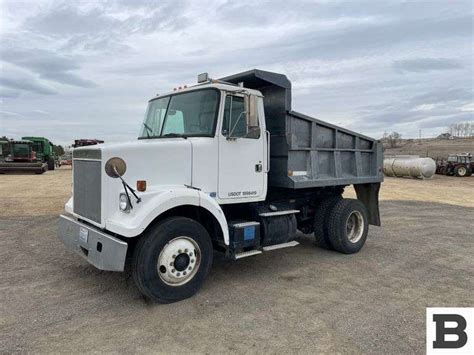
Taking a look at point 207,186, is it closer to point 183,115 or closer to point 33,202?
point 183,115

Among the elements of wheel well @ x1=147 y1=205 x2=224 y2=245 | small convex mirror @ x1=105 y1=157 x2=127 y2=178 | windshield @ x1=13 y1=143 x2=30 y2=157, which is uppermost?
windshield @ x1=13 y1=143 x2=30 y2=157

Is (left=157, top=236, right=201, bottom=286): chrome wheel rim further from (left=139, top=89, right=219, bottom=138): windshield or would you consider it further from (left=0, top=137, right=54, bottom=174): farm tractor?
(left=0, top=137, right=54, bottom=174): farm tractor

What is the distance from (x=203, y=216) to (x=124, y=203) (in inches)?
45.7

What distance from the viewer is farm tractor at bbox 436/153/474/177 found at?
31859 millimetres

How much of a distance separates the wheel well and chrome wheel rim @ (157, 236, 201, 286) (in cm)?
40

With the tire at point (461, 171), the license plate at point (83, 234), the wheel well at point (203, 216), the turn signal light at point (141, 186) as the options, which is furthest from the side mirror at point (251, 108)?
the tire at point (461, 171)

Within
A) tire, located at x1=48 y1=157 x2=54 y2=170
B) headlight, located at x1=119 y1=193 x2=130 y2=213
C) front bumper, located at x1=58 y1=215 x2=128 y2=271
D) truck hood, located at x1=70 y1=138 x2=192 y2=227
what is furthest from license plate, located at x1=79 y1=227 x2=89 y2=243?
tire, located at x1=48 y1=157 x2=54 y2=170

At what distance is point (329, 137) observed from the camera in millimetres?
7242

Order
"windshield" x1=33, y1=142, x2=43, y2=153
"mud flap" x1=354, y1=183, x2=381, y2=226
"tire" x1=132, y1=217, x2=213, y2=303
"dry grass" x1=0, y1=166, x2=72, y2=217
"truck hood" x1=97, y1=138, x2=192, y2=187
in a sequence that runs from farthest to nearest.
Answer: "windshield" x1=33, y1=142, x2=43, y2=153
"dry grass" x1=0, y1=166, x2=72, y2=217
"mud flap" x1=354, y1=183, x2=381, y2=226
"truck hood" x1=97, y1=138, x2=192, y2=187
"tire" x1=132, y1=217, x2=213, y2=303

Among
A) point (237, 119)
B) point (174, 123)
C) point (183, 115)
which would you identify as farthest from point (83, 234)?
point (237, 119)

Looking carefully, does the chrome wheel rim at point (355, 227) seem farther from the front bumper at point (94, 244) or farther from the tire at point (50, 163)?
the tire at point (50, 163)

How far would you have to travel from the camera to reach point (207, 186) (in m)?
5.50

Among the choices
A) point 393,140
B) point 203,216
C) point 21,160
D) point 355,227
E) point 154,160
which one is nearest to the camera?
point 154,160

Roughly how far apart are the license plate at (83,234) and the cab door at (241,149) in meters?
1.77
